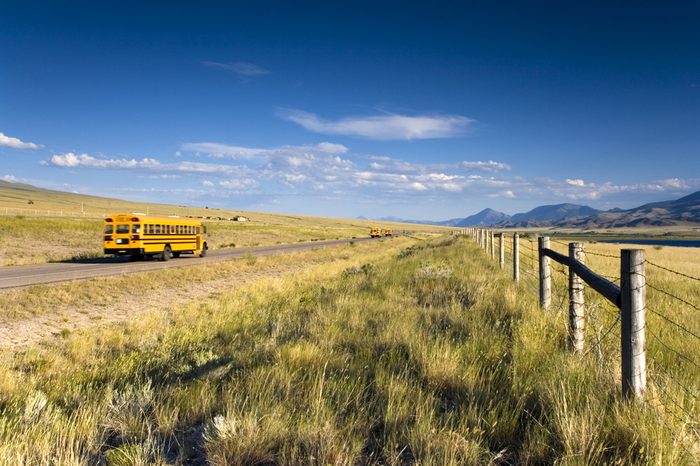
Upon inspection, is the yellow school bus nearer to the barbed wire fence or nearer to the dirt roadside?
the dirt roadside

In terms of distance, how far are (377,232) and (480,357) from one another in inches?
2992

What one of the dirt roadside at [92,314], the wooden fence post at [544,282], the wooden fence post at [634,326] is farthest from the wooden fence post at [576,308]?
the dirt roadside at [92,314]

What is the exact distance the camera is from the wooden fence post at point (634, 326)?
3221 millimetres

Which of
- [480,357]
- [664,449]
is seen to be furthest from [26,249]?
[664,449]

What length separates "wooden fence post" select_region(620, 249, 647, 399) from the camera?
3.22 m

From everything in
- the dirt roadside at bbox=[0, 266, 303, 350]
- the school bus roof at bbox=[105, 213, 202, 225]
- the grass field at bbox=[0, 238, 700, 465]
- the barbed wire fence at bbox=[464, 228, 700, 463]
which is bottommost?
the dirt roadside at bbox=[0, 266, 303, 350]

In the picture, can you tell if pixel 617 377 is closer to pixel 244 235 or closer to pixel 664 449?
pixel 664 449

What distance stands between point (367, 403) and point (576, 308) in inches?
115

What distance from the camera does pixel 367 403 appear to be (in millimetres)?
3658

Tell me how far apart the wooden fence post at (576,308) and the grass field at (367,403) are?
0.20m

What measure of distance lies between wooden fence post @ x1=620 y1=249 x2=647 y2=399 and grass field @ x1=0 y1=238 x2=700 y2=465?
5.0 inches

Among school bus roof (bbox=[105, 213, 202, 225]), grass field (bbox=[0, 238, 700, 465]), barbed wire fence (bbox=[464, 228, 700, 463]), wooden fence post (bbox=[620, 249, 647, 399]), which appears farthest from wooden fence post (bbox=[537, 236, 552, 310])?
school bus roof (bbox=[105, 213, 202, 225])

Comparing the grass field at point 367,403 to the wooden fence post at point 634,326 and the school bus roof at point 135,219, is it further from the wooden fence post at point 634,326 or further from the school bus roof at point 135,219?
the school bus roof at point 135,219

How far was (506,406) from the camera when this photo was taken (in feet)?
11.0
